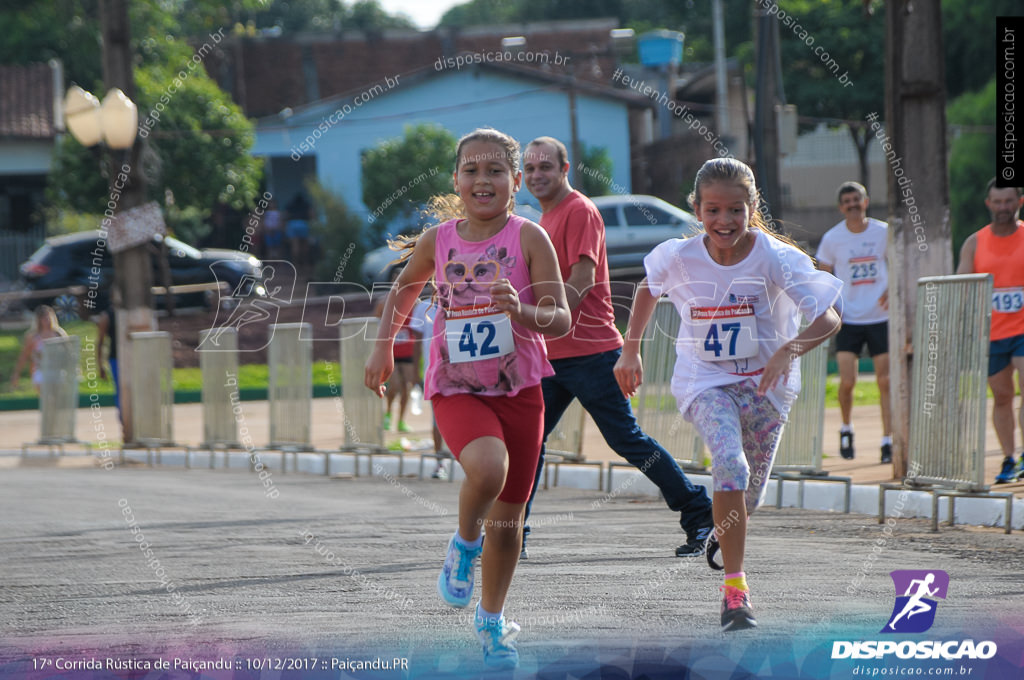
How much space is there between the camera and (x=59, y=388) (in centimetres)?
1669

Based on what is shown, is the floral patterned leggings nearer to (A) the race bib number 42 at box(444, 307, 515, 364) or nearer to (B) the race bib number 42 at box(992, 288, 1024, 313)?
(A) the race bib number 42 at box(444, 307, 515, 364)

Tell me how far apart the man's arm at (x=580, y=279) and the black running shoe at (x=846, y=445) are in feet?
16.1

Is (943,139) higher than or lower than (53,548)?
higher

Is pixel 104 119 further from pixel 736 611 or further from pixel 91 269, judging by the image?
pixel 91 269

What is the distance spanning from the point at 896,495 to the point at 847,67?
32907mm

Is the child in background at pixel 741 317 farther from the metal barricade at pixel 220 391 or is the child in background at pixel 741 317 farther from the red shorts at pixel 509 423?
the metal barricade at pixel 220 391

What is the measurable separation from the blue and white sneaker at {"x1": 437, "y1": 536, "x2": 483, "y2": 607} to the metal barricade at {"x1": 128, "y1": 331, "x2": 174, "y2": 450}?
10818 mm

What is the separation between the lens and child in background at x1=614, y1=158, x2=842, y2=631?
205 inches

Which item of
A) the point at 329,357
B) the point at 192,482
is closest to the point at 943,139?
the point at 192,482

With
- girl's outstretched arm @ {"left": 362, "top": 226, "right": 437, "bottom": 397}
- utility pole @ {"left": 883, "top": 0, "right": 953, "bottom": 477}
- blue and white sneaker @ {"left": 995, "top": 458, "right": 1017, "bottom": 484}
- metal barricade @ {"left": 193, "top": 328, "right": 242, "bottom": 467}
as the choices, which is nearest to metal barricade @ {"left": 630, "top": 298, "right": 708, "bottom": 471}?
utility pole @ {"left": 883, "top": 0, "right": 953, "bottom": 477}

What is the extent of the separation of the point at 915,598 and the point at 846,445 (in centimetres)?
597

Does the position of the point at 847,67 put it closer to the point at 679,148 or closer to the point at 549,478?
the point at 679,148

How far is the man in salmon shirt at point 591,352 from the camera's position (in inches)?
259

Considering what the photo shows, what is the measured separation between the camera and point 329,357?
26156mm
